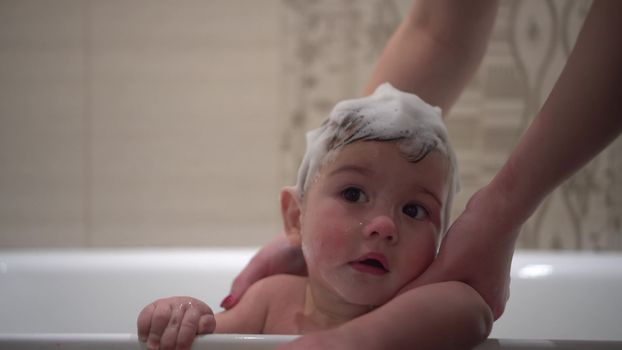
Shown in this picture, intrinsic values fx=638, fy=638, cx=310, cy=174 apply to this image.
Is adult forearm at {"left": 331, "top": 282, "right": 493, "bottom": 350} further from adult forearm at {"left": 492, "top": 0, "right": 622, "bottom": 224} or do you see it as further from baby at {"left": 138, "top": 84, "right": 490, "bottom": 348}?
adult forearm at {"left": 492, "top": 0, "right": 622, "bottom": 224}

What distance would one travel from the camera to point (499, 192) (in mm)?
736

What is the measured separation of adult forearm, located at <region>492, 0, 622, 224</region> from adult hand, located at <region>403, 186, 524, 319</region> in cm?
2

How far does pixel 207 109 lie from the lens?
175cm

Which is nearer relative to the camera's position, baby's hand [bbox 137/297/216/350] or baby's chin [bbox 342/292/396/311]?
baby's hand [bbox 137/297/216/350]

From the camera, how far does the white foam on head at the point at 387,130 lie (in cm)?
82

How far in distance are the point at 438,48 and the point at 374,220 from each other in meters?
0.38

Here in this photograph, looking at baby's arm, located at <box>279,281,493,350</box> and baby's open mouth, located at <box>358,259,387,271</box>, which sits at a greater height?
baby's open mouth, located at <box>358,259,387,271</box>

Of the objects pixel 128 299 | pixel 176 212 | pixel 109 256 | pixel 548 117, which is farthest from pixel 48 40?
pixel 548 117

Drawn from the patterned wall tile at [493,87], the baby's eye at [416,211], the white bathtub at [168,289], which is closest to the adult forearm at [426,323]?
the baby's eye at [416,211]

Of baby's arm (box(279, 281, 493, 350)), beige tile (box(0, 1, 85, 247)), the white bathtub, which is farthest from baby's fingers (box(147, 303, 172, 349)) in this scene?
beige tile (box(0, 1, 85, 247))

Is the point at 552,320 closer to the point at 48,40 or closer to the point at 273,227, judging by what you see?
the point at 273,227

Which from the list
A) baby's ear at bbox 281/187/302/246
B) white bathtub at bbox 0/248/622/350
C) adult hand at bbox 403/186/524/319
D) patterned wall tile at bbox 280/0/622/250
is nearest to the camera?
adult hand at bbox 403/186/524/319

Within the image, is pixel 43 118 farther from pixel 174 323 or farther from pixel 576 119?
pixel 576 119

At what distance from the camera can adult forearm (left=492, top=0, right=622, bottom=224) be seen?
62 cm
